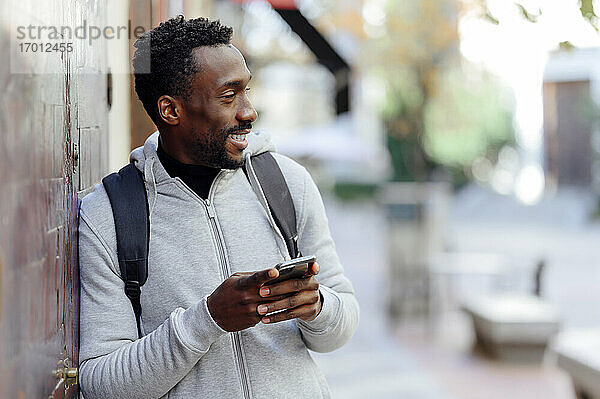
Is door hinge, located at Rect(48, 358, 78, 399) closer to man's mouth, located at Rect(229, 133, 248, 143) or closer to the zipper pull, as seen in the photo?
the zipper pull

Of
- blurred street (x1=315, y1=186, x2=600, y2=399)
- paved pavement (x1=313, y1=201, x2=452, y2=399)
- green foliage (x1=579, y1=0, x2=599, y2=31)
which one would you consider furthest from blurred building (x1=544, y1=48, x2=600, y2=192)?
green foliage (x1=579, y1=0, x2=599, y2=31)

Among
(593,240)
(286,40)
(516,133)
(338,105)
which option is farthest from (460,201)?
(338,105)

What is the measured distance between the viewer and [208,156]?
2.20 meters

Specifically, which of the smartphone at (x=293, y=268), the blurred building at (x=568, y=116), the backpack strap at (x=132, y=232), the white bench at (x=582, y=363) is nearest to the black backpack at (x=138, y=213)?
the backpack strap at (x=132, y=232)

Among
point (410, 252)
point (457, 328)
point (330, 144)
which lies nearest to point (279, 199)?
point (457, 328)

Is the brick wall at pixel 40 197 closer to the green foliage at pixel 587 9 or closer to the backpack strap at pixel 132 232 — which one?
the backpack strap at pixel 132 232

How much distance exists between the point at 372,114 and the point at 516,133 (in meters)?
6.23

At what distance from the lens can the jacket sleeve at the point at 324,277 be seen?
219 cm

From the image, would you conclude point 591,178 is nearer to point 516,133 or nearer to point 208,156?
point 516,133

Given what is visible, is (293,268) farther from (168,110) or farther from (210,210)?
(168,110)

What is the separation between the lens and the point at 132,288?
212cm

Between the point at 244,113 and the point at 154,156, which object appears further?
the point at 154,156

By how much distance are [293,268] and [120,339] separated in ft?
1.61

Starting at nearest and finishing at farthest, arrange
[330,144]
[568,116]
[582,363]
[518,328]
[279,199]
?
[279,199]
[582,363]
[518,328]
[330,144]
[568,116]
